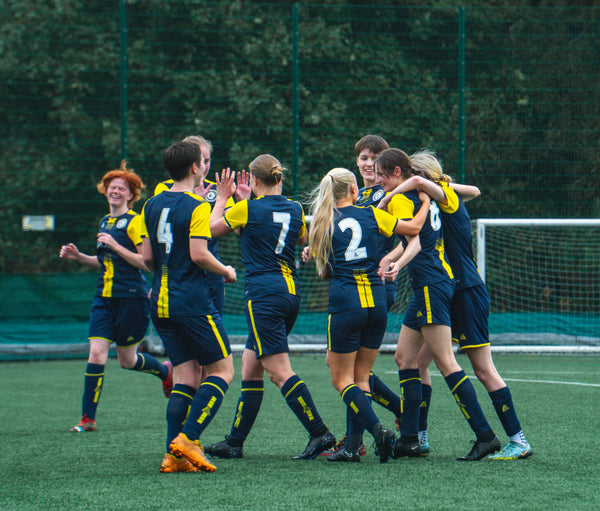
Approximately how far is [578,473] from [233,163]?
10.1 meters

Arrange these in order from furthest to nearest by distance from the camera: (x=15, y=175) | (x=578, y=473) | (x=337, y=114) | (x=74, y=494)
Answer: (x=15, y=175), (x=337, y=114), (x=578, y=473), (x=74, y=494)

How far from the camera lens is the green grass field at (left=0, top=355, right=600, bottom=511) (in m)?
3.89

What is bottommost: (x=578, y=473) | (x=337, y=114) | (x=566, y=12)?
(x=578, y=473)

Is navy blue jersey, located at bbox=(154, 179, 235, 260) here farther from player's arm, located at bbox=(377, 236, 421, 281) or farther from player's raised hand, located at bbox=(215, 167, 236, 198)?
player's arm, located at bbox=(377, 236, 421, 281)

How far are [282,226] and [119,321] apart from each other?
2.40 meters

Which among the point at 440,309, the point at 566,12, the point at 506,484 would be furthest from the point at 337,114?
the point at 506,484

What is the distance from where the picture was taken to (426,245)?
5.07m

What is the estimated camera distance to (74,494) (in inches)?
162

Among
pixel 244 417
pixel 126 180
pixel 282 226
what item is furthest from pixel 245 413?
pixel 126 180

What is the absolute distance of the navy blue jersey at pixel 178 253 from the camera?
4707 millimetres

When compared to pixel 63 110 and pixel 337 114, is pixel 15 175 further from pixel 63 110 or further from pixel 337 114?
pixel 337 114

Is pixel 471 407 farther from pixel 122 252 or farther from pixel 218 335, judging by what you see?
pixel 122 252

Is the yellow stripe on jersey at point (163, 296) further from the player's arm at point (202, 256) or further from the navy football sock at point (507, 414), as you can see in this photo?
the navy football sock at point (507, 414)

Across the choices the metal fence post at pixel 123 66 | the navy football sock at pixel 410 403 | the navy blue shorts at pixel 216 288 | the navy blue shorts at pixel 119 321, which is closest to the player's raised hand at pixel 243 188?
the navy blue shorts at pixel 216 288
